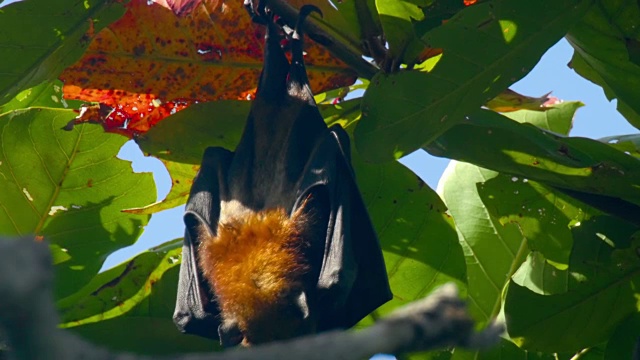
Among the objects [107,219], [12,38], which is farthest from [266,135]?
[12,38]

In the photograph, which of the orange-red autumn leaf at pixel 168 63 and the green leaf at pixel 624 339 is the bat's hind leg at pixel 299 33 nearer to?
the orange-red autumn leaf at pixel 168 63

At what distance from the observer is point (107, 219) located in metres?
3.61

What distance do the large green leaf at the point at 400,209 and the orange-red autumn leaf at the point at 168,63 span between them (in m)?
0.13

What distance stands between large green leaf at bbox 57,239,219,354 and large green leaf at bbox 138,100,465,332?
487mm

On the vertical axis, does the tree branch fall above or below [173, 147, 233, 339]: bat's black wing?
above

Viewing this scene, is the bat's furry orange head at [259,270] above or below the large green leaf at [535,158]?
below

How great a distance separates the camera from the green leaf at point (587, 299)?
3.34 meters

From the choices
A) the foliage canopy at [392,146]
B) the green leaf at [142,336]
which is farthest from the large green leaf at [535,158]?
the green leaf at [142,336]

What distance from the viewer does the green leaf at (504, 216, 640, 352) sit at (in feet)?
10.9

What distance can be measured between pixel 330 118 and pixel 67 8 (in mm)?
1074

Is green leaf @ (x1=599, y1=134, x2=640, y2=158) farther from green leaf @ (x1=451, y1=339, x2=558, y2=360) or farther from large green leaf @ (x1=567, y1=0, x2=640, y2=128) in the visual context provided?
green leaf @ (x1=451, y1=339, x2=558, y2=360)

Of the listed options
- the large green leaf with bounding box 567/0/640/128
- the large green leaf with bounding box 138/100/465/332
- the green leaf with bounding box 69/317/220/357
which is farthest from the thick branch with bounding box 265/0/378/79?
the green leaf with bounding box 69/317/220/357

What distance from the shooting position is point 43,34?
3.18 m

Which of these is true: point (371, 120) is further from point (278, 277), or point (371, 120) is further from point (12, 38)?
point (12, 38)
